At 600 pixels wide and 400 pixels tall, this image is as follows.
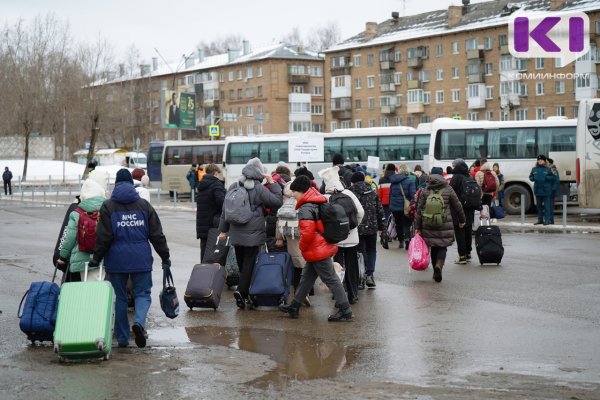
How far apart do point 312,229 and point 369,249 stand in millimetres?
3223

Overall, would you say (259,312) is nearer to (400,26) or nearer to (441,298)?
(441,298)

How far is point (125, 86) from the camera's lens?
112750 mm

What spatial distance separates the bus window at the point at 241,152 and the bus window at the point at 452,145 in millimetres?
13489

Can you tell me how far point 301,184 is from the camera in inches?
408

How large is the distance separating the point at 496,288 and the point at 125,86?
340ft

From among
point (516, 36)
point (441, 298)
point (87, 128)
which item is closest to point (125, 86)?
point (87, 128)

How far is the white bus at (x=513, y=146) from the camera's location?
31.5 metres

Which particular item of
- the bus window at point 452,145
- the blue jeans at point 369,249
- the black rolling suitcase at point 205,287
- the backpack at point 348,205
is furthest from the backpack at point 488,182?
the bus window at point 452,145

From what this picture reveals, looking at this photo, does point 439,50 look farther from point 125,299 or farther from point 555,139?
point 125,299

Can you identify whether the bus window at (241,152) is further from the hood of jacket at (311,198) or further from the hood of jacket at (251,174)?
the hood of jacket at (311,198)

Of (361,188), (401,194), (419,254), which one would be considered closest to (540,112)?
(401,194)

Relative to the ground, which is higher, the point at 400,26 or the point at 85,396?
the point at 400,26

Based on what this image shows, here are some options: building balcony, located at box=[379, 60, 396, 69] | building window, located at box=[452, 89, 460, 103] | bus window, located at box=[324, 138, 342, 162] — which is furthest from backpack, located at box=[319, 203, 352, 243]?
building balcony, located at box=[379, 60, 396, 69]

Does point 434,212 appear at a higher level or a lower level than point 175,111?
lower
